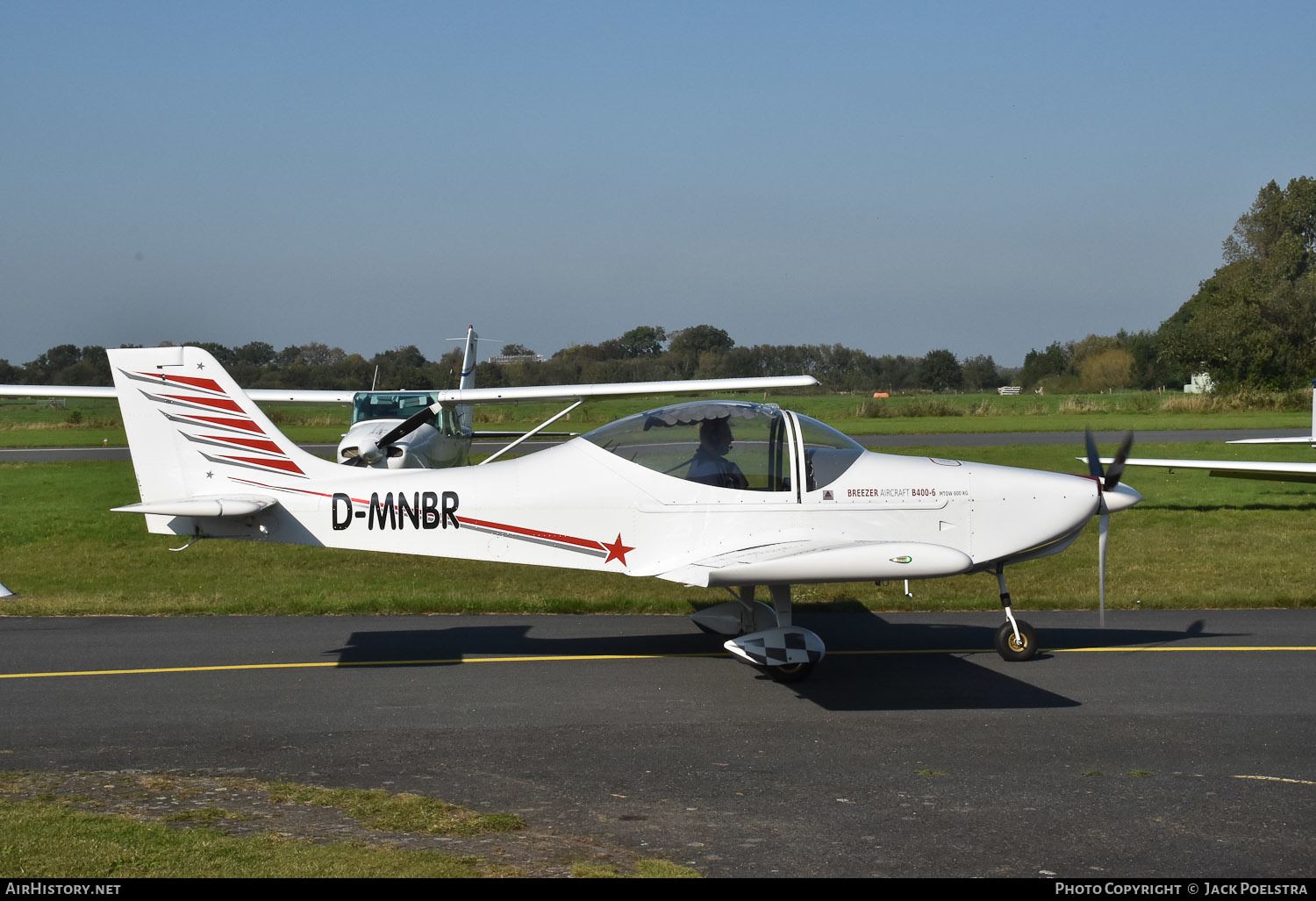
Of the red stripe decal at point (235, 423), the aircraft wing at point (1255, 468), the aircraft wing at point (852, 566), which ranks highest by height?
the red stripe decal at point (235, 423)

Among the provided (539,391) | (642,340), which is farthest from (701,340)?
(539,391)

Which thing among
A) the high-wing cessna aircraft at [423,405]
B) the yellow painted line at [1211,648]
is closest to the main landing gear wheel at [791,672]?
the yellow painted line at [1211,648]

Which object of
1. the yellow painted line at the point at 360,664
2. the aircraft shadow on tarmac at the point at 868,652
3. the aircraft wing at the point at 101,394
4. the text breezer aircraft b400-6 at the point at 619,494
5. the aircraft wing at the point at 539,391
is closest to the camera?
the aircraft shadow on tarmac at the point at 868,652

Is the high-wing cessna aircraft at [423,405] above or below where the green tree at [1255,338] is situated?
below

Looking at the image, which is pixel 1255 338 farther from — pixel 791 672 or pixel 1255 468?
pixel 791 672

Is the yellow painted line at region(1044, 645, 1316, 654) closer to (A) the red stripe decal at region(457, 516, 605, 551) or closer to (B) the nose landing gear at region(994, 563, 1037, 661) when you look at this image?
(B) the nose landing gear at region(994, 563, 1037, 661)

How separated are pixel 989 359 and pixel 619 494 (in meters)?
94.1

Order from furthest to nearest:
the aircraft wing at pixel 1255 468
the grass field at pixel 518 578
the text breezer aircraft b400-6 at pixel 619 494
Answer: the aircraft wing at pixel 1255 468
the grass field at pixel 518 578
the text breezer aircraft b400-6 at pixel 619 494

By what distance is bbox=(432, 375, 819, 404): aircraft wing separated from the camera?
13.9 metres

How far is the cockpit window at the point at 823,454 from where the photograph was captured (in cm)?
837

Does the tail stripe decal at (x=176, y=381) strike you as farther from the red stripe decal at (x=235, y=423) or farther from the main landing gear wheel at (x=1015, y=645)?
the main landing gear wheel at (x=1015, y=645)

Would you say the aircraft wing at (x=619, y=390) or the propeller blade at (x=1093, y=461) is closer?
the propeller blade at (x=1093, y=461)

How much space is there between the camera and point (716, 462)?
8.38m

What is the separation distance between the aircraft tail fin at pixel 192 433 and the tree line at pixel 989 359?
17.9 metres
